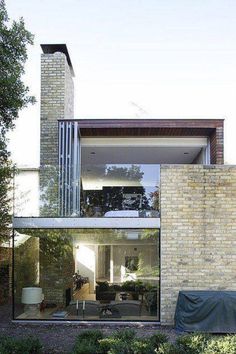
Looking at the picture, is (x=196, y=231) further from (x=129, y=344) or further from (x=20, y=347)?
(x=20, y=347)

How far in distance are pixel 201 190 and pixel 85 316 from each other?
4662 millimetres

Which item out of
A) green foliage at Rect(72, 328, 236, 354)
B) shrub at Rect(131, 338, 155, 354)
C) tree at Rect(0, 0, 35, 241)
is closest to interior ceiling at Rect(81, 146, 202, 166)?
tree at Rect(0, 0, 35, 241)

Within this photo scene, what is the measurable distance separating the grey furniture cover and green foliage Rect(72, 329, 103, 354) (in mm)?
2864

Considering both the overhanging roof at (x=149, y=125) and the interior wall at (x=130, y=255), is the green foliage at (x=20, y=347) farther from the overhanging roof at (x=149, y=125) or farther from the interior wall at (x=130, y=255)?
the overhanging roof at (x=149, y=125)

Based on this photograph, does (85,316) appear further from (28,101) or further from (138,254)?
(28,101)

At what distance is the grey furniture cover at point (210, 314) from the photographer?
406 inches

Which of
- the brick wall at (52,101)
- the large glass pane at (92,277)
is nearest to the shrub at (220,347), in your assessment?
the large glass pane at (92,277)

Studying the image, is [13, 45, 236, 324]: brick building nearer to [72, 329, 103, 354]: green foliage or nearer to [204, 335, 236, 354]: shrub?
[72, 329, 103, 354]: green foliage

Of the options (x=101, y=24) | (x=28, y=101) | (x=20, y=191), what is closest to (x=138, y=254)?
(x=20, y=191)

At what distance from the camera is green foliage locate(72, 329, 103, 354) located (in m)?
7.48

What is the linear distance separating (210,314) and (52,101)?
26.1 ft

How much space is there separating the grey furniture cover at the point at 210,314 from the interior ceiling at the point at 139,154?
5432mm

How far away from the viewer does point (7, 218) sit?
464 inches

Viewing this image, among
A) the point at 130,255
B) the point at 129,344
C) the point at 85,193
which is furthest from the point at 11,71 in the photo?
the point at 130,255
